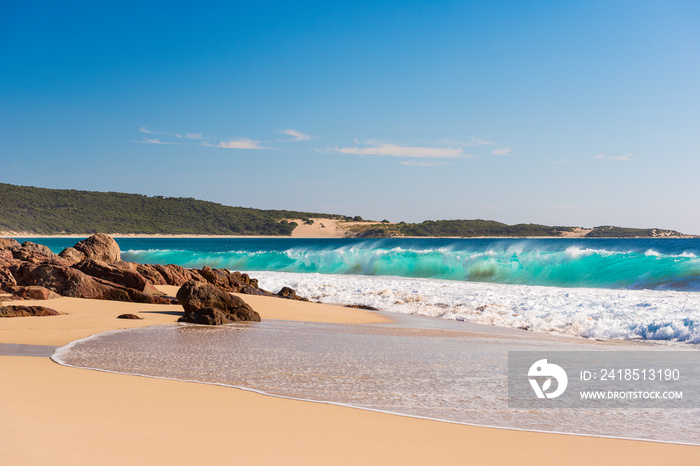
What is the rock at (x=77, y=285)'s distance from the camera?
1373cm

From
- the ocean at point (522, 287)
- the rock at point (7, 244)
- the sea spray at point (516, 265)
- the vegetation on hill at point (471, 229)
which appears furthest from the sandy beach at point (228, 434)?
the vegetation on hill at point (471, 229)

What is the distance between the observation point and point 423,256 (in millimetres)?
43938

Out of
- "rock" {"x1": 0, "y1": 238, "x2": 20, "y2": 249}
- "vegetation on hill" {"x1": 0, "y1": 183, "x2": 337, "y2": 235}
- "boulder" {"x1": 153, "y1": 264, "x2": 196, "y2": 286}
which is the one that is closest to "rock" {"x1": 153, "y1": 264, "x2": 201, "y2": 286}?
"boulder" {"x1": 153, "y1": 264, "x2": 196, "y2": 286}

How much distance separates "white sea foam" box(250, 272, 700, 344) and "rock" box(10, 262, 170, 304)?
761cm

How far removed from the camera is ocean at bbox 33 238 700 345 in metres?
12.6

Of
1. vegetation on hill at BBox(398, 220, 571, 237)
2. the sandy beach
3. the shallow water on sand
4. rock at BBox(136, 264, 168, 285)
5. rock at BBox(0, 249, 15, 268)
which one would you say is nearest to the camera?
the sandy beach

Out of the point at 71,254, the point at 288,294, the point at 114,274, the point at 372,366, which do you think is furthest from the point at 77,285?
the point at 372,366

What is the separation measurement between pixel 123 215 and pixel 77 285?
12267 cm

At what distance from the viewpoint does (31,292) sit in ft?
41.6

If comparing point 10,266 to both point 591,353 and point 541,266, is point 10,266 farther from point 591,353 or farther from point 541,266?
point 541,266

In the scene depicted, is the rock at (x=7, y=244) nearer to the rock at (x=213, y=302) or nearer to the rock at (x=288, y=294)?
the rock at (x=288, y=294)

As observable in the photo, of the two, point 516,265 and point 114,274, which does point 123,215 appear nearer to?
point 516,265

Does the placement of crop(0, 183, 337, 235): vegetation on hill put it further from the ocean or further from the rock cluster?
the rock cluster

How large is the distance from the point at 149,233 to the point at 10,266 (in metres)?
115
